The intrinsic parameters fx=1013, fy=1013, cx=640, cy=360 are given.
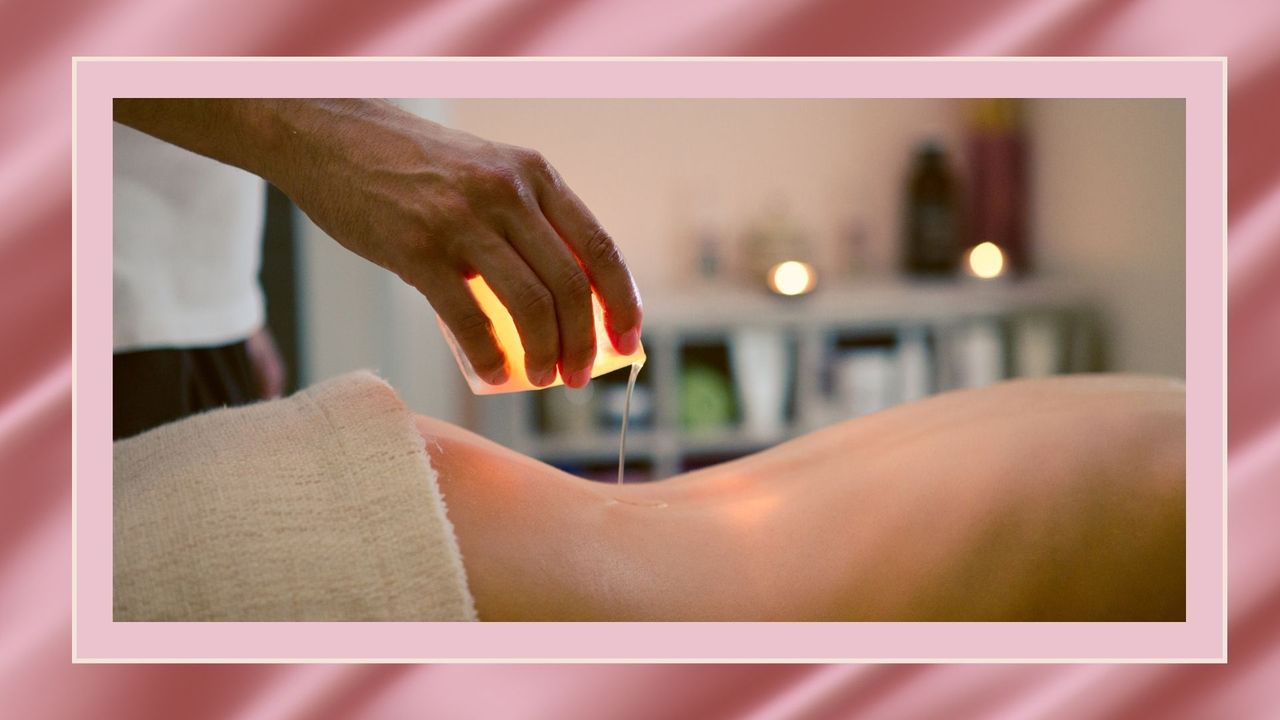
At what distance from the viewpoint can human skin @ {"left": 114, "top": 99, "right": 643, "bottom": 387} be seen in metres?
0.59

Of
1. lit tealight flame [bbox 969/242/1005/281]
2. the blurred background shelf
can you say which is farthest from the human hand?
lit tealight flame [bbox 969/242/1005/281]

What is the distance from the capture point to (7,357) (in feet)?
2.36

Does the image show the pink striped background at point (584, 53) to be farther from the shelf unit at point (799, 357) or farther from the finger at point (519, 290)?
the shelf unit at point (799, 357)

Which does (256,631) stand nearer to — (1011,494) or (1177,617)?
(1011,494)

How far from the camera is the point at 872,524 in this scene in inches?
25.2

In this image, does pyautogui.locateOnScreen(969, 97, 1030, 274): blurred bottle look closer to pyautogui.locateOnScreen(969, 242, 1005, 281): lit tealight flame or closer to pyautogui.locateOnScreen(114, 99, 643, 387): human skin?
pyautogui.locateOnScreen(969, 242, 1005, 281): lit tealight flame

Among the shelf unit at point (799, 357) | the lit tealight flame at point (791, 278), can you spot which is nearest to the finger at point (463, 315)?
the shelf unit at point (799, 357)

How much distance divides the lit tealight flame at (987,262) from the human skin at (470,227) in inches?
64.8

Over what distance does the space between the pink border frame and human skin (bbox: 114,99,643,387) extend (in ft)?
0.27

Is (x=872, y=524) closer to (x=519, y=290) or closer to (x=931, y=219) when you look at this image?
(x=519, y=290)

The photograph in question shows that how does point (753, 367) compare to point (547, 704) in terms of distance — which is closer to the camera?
point (547, 704)

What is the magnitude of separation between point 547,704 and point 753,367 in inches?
52.9

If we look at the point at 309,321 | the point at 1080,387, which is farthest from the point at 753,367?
the point at 1080,387

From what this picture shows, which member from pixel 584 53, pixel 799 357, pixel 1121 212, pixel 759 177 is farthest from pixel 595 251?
pixel 759 177
